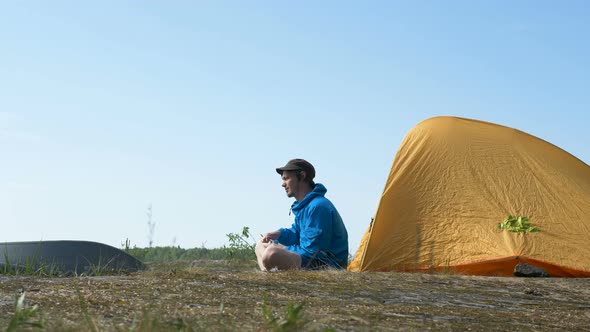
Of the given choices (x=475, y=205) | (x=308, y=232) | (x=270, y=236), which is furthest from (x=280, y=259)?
(x=475, y=205)

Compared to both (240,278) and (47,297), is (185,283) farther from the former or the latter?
(47,297)

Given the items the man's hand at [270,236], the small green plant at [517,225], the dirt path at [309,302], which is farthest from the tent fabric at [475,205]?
the dirt path at [309,302]

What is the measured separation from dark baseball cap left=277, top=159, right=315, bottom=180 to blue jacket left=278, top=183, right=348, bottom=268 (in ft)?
0.75

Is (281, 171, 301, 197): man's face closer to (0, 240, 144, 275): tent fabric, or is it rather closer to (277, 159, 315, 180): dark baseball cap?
(277, 159, 315, 180): dark baseball cap

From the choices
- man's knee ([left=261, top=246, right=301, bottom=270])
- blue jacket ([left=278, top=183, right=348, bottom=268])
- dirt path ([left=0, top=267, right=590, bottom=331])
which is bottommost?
dirt path ([left=0, top=267, right=590, bottom=331])

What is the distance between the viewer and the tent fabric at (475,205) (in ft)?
29.3

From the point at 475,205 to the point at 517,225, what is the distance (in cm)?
54

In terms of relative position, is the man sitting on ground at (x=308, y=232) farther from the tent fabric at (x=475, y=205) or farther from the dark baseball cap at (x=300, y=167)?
the tent fabric at (x=475, y=205)

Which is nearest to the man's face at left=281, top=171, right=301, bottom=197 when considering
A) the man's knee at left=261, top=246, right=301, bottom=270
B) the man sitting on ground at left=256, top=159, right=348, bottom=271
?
the man sitting on ground at left=256, top=159, right=348, bottom=271

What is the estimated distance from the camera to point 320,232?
26.8 feet

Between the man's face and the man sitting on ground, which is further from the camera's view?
the man's face

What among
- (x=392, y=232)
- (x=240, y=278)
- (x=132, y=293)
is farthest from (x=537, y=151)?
(x=132, y=293)

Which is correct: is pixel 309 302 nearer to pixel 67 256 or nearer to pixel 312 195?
pixel 312 195

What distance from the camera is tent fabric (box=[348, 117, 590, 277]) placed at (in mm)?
8922
